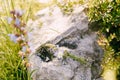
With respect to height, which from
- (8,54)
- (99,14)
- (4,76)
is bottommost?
(4,76)

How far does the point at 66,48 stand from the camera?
3.06 meters

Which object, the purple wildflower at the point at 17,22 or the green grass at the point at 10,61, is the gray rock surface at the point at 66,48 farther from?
the purple wildflower at the point at 17,22

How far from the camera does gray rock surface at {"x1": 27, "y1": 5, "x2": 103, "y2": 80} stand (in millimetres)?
2949

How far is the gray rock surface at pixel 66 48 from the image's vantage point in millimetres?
2949

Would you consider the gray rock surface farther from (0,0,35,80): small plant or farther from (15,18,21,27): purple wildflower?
(15,18,21,27): purple wildflower

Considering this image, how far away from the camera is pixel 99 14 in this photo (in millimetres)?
3156

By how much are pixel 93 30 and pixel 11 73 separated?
3.11 feet

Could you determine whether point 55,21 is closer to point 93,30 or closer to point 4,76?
point 93,30

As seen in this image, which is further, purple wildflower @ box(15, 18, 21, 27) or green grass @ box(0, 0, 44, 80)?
green grass @ box(0, 0, 44, 80)

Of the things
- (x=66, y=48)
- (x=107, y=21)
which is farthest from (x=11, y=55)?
(x=107, y=21)

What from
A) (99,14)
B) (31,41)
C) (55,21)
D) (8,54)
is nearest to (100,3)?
(99,14)

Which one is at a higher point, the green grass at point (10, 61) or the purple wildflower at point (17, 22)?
the purple wildflower at point (17, 22)

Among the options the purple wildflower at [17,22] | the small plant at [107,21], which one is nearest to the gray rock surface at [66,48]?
the small plant at [107,21]

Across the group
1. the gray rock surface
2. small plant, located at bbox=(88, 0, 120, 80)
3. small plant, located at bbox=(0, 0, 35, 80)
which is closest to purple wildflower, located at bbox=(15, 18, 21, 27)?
small plant, located at bbox=(0, 0, 35, 80)
